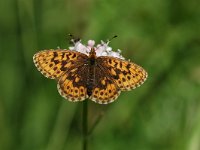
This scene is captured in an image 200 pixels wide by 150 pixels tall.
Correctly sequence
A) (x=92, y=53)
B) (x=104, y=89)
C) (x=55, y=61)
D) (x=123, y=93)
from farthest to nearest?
(x=123, y=93) → (x=92, y=53) → (x=55, y=61) → (x=104, y=89)

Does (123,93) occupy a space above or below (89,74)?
below

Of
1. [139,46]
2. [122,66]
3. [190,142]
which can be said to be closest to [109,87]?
[122,66]

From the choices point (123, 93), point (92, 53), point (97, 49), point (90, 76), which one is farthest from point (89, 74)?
point (123, 93)

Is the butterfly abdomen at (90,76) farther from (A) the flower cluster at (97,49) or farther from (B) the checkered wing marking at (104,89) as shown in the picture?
(A) the flower cluster at (97,49)

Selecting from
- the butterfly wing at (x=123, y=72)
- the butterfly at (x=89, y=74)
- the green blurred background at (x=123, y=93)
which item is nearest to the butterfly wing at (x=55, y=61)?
the butterfly at (x=89, y=74)

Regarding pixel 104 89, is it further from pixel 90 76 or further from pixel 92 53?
pixel 92 53
